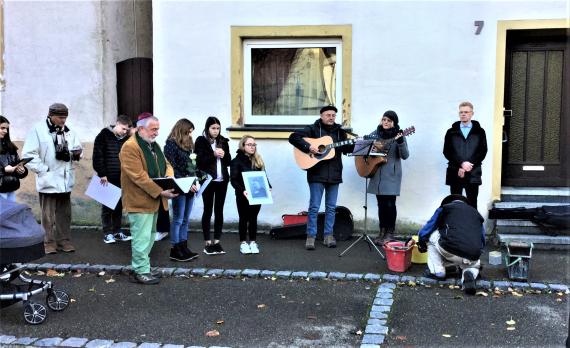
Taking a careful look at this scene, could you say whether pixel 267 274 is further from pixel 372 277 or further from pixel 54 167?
pixel 54 167

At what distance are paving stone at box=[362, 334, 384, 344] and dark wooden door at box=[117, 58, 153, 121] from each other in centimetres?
587

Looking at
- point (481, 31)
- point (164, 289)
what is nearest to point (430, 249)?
point (164, 289)

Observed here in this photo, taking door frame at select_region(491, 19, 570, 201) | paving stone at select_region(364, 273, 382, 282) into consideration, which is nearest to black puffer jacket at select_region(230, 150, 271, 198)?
paving stone at select_region(364, 273, 382, 282)

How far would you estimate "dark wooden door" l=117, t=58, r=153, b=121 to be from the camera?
9.22 meters

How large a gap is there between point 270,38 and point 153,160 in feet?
10.8

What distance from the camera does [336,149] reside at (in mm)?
7289

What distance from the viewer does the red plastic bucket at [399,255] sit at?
20.6 ft

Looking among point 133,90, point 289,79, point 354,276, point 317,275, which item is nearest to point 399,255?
point 354,276

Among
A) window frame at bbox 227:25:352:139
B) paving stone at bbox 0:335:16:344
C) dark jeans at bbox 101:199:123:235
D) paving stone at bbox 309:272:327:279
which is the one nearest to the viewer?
paving stone at bbox 0:335:16:344

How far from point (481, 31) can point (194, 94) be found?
407cm

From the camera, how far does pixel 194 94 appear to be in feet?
28.0

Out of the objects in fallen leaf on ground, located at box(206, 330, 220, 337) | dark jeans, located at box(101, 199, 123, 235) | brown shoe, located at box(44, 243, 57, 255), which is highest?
dark jeans, located at box(101, 199, 123, 235)

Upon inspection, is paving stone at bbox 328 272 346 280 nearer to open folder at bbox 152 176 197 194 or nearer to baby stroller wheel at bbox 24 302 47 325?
open folder at bbox 152 176 197 194

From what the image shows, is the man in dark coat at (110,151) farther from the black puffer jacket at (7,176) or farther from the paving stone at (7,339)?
the paving stone at (7,339)
